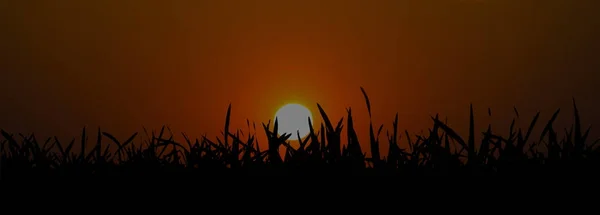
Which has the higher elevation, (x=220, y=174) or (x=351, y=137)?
(x=351, y=137)

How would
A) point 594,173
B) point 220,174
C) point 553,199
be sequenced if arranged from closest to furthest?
point 553,199
point 594,173
point 220,174

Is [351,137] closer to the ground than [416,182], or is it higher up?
higher up

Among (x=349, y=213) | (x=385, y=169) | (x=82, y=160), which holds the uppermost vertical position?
(x=82, y=160)

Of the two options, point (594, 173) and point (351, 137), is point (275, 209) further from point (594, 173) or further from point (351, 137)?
point (594, 173)

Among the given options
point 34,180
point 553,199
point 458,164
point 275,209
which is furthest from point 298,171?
point 34,180

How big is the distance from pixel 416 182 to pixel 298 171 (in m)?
0.31

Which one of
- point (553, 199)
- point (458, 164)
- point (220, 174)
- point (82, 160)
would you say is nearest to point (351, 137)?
point (458, 164)

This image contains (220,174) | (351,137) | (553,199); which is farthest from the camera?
(351,137)

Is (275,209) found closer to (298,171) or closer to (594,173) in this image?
(298,171)

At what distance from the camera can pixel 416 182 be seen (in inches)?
56.0

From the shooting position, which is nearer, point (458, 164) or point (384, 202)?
point (384, 202)

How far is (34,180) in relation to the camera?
1.60 meters

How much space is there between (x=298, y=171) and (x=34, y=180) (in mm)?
725

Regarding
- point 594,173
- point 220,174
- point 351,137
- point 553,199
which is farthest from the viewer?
point 351,137
